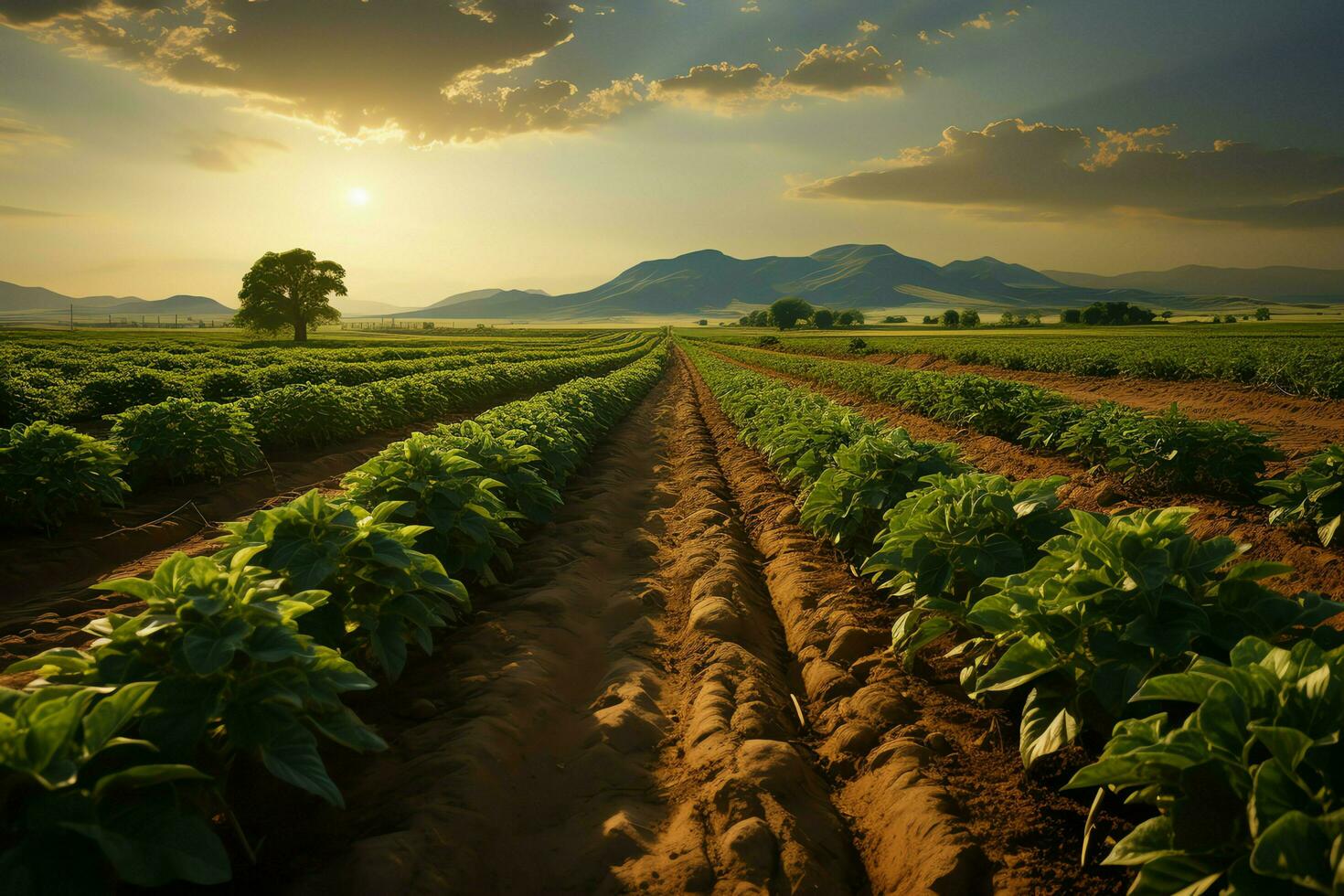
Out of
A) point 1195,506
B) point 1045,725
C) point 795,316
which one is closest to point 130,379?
point 1045,725

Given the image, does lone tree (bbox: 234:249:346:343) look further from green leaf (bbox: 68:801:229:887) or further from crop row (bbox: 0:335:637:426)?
green leaf (bbox: 68:801:229:887)

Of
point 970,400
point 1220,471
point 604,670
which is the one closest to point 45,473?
point 604,670

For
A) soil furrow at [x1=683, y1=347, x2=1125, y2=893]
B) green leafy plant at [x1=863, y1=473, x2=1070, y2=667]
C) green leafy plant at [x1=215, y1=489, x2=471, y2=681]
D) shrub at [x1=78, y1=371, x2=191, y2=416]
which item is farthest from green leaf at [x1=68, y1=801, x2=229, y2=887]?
shrub at [x1=78, y1=371, x2=191, y2=416]

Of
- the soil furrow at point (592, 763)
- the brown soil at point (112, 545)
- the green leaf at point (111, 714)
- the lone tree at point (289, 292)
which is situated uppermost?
the lone tree at point (289, 292)

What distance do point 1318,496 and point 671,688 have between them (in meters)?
6.42

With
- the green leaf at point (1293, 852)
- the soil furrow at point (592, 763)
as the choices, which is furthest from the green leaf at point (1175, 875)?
the soil furrow at point (592, 763)

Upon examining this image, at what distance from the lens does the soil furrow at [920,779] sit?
8.13 ft

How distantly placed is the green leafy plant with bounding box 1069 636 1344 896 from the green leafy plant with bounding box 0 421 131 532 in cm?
902

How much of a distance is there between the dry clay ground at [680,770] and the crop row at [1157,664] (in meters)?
0.38

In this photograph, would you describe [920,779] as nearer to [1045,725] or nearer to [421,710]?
[1045,725]

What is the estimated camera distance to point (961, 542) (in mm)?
3635

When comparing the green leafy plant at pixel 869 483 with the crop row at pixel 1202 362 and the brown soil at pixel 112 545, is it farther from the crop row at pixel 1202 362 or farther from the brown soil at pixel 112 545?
the crop row at pixel 1202 362

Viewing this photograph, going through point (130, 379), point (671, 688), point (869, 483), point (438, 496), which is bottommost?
point (671, 688)

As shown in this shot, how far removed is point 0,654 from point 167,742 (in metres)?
3.77
